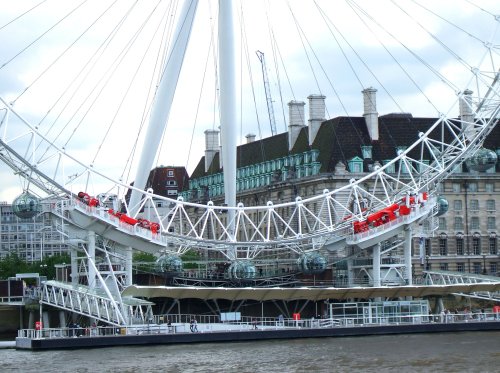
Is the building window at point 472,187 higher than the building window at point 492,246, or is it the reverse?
the building window at point 472,187

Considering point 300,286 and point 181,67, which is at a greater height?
point 181,67

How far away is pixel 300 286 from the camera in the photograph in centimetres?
11431

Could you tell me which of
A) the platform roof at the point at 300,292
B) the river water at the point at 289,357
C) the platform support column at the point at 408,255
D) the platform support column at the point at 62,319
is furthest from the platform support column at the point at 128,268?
the platform support column at the point at 408,255

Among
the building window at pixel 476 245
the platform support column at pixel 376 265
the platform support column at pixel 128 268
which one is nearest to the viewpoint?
the platform support column at pixel 128 268

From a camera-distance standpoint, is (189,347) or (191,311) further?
(191,311)

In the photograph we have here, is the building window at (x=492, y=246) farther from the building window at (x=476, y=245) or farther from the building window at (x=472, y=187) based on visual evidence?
the building window at (x=472, y=187)

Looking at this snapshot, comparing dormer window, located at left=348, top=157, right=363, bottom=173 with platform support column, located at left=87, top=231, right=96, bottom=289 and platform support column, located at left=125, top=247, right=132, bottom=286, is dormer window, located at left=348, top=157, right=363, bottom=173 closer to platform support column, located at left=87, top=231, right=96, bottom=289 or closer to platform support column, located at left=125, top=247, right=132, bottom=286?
platform support column, located at left=125, top=247, right=132, bottom=286

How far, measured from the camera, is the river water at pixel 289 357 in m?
79.0

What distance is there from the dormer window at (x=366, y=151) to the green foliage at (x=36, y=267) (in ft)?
103

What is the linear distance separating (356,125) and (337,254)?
16668mm

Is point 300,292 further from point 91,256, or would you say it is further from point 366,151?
point 366,151


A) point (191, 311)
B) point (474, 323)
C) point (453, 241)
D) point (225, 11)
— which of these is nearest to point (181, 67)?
point (225, 11)

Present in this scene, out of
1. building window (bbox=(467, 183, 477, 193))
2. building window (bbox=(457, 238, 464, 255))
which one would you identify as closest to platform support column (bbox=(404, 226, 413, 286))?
building window (bbox=(457, 238, 464, 255))

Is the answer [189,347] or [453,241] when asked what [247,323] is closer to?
[189,347]
